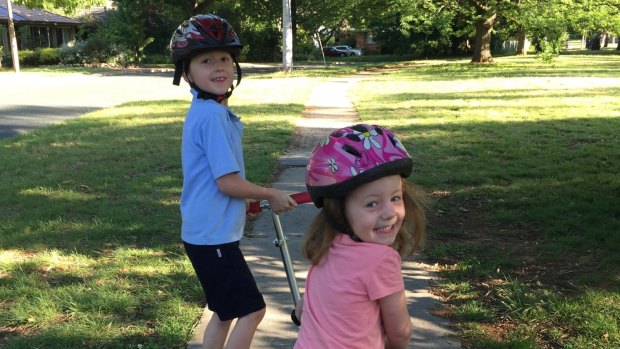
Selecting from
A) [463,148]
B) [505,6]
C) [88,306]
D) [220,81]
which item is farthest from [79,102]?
[505,6]

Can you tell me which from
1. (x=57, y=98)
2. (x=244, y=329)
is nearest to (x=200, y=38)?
(x=244, y=329)

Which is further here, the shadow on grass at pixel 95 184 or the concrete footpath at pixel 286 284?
the shadow on grass at pixel 95 184

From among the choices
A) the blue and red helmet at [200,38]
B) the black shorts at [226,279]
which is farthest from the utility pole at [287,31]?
the black shorts at [226,279]

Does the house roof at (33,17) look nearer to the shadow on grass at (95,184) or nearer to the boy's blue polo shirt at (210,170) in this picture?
the shadow on grass at (95,184)

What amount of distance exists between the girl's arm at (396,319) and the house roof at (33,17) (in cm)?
4409

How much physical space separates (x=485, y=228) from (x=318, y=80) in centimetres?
1891

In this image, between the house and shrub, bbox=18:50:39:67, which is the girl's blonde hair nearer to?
shrub, bbox=18:50:39:67

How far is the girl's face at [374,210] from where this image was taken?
1825mm

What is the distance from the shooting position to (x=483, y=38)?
100.0ft

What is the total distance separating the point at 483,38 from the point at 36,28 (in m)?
33.2

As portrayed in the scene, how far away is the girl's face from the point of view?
1825mm

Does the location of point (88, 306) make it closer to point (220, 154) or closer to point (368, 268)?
point (220, 154)

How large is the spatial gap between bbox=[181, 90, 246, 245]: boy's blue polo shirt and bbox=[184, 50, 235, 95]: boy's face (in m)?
0.08

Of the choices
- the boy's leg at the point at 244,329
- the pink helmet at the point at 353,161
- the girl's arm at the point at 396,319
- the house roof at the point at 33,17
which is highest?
the house roof at the point at 33,17
